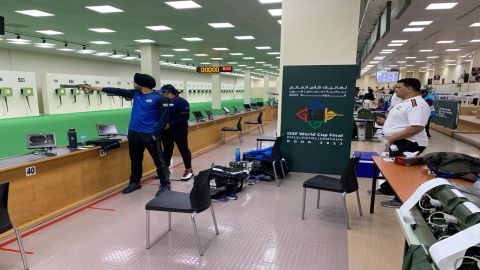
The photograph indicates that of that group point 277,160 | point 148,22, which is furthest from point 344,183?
point 148,22

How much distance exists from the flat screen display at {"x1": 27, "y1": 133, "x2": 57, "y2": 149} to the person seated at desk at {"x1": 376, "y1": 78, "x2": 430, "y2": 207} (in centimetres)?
379

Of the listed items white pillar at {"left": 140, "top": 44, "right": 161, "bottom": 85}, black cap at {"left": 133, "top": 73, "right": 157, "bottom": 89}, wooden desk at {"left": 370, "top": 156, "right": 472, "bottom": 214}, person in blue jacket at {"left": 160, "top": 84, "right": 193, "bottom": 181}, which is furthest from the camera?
white pillar at {"left": 140, "top": 44, "right": 161, "bottom": 85}

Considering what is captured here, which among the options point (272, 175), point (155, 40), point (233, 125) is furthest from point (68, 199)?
point (155, 40)

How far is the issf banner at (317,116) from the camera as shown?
456 cm

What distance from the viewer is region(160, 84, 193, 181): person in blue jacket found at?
446cm

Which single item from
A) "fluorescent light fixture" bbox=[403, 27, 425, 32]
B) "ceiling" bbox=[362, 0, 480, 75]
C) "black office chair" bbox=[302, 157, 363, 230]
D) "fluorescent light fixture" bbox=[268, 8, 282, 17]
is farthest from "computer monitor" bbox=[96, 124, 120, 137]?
"fluorescent light fixture" bbox=[403, 27, 425, 32]

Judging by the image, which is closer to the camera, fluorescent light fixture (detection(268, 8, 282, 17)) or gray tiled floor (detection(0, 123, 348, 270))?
gray tiled floor (detection(0, 123, 348, 270))

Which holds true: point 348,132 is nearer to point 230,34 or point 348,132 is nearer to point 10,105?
point 230,34

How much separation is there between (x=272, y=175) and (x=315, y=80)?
1.62 metres

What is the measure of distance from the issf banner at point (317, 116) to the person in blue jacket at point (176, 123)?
1.57 m

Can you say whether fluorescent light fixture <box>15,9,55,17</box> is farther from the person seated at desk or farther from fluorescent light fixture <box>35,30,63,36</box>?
the person seated at desk

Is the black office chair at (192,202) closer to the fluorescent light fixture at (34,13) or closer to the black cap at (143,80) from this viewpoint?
the black cap at (143,80)

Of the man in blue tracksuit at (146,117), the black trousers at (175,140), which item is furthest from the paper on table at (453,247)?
the black trousers at (175,140)

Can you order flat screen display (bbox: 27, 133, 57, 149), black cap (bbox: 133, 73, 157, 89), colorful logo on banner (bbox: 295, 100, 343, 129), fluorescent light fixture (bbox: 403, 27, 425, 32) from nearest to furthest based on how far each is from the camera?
1. flat screen display (bbox: 27, 133, 57, 149)
2. black cap (bbox: 133, 73, 157, 89)
3. colorful logo on banner (bbox: 295, 100, 343, 129)
4. fluorescent light fixture (bbox: 403, 27, 425, 32)
